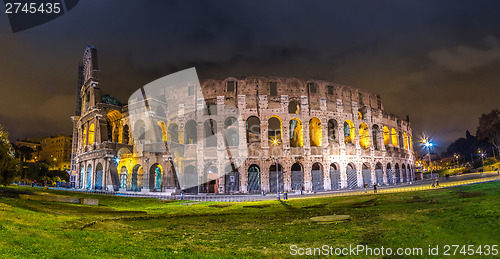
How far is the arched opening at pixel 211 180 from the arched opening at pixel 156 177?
20.5ft

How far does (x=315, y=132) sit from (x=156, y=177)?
2444 centimetres

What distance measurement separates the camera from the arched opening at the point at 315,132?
4678 centimetres

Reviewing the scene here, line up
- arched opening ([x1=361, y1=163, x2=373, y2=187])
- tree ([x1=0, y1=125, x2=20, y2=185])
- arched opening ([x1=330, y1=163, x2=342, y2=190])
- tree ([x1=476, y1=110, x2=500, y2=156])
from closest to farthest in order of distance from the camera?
tree ([x1=0, y1=125, x2=20, y2=185]) → arched opening ([x1=330, y1=163, x2=342, y2=190]) → arched opening ([x1=361, y1=163, x2=373, y2=187]) → tree ([x1=476, y1=110, x2=500, y2=156])

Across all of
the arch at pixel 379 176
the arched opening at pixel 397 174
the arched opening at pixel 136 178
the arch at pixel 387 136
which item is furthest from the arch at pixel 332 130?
the arched opening at pixel 136 178

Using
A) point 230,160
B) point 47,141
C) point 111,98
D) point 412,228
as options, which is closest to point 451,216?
point 412,228

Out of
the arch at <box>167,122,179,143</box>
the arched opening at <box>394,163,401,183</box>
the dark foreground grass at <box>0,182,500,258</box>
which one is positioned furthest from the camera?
the arched opening at <box>394,163,401,183</box>

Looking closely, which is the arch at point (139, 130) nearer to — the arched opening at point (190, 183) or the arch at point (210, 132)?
the arch at point (210, 132)

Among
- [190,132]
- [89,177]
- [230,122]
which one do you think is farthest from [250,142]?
[89,177]

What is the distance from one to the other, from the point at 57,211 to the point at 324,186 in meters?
33.7

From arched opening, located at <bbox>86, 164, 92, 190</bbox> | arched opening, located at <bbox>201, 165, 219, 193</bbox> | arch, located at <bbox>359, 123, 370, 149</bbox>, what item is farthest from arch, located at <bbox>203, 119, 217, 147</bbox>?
arch, located at <bbox>359, 123, 370, 149</bbox>

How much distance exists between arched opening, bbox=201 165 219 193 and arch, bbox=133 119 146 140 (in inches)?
501

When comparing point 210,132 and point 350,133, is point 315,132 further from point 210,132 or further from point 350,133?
point 210,132

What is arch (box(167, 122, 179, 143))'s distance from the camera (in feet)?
156

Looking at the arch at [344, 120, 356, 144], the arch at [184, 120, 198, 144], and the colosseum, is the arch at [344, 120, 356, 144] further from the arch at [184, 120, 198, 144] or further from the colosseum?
the arch at [184, 120, 198, 144]
